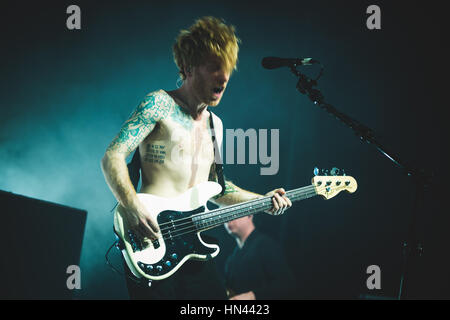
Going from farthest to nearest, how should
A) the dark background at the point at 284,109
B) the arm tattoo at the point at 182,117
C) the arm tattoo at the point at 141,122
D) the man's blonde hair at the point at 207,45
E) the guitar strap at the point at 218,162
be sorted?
the dark background at the point at 284,109 → the guitar strap at the point at 218,162 → the man's blonde hair at the point at 207,45 → the arm tattoo at the point at 182,117 → the arm tattoo at the point at 141,122

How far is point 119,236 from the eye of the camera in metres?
1.99

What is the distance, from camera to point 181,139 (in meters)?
2.41

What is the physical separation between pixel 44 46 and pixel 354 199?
4.33 metres

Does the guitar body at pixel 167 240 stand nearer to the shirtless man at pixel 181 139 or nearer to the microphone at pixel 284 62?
the shirtless man at pixel 181 139

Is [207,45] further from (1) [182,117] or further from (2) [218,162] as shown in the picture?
(2) [218,162]

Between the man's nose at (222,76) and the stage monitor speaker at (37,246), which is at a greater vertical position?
the man's nose at (222,76)

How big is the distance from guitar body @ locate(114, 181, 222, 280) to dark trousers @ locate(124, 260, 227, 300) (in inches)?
2.5

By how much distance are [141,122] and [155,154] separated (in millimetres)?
247

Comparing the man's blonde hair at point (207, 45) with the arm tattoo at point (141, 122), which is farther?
the man's blonde hair at point (207, 45)

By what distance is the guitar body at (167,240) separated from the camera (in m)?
2.00

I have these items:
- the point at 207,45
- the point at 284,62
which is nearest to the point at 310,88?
the point at 284,62

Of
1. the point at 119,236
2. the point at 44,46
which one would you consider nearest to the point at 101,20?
the point at 44,46

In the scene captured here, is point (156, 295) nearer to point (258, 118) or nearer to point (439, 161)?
point (258, 118)

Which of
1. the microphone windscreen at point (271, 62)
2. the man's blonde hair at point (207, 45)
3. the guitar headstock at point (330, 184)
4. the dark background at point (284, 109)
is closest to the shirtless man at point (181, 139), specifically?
the man's blonde hair at point (207, 45)
